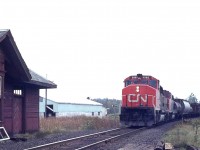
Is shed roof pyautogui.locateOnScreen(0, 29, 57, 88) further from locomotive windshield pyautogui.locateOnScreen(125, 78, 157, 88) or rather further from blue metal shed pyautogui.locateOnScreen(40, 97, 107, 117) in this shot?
blue metal shed pyautogui.locateOnScreen(40, 97, 107, 117)

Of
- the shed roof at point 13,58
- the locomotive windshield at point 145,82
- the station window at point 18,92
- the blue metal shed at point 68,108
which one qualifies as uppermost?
the shed roof at point 13,58

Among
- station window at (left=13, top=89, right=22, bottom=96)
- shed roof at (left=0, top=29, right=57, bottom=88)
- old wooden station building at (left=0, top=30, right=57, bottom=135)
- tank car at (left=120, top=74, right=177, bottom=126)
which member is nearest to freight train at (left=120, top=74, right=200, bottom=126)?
tank car at (left=120, top=74, right=177, bottom=126)

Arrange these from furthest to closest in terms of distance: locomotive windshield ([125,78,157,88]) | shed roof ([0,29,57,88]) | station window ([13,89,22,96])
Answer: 1. locomotive windshield ([125,78,157,88])
2. station window ([13,89,22,96])
3. shed roof ([0,29,57,88])

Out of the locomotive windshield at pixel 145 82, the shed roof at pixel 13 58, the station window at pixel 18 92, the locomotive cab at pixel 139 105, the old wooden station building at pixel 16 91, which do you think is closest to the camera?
the shed roof at pixel 13 58

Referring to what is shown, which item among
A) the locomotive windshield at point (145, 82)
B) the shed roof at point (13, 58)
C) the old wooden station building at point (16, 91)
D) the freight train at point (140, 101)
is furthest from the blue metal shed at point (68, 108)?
the shed roof at point (13, 58)

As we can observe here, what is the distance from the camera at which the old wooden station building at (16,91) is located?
17.3 metres

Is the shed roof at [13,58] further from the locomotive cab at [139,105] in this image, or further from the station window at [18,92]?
the locomotive cab at [139,105]

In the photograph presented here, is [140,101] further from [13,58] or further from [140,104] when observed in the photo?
[13,58]

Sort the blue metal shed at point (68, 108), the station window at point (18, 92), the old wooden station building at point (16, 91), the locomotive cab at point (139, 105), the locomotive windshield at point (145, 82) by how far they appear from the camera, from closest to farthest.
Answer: the old wooden station building at point (16, 91)
the station window at point (18, 92)
the locomotive cab at point (139, 105)
the locomotive windshield at point (145, 82)
the blue metal shed at point (68, 108)

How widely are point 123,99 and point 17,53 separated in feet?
34.9

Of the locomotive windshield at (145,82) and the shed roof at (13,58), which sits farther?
the locomotive windshield at (145,82)

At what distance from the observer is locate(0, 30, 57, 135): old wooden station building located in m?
17.3

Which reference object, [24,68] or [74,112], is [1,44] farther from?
[74,112]

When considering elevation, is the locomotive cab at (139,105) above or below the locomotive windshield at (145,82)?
below
